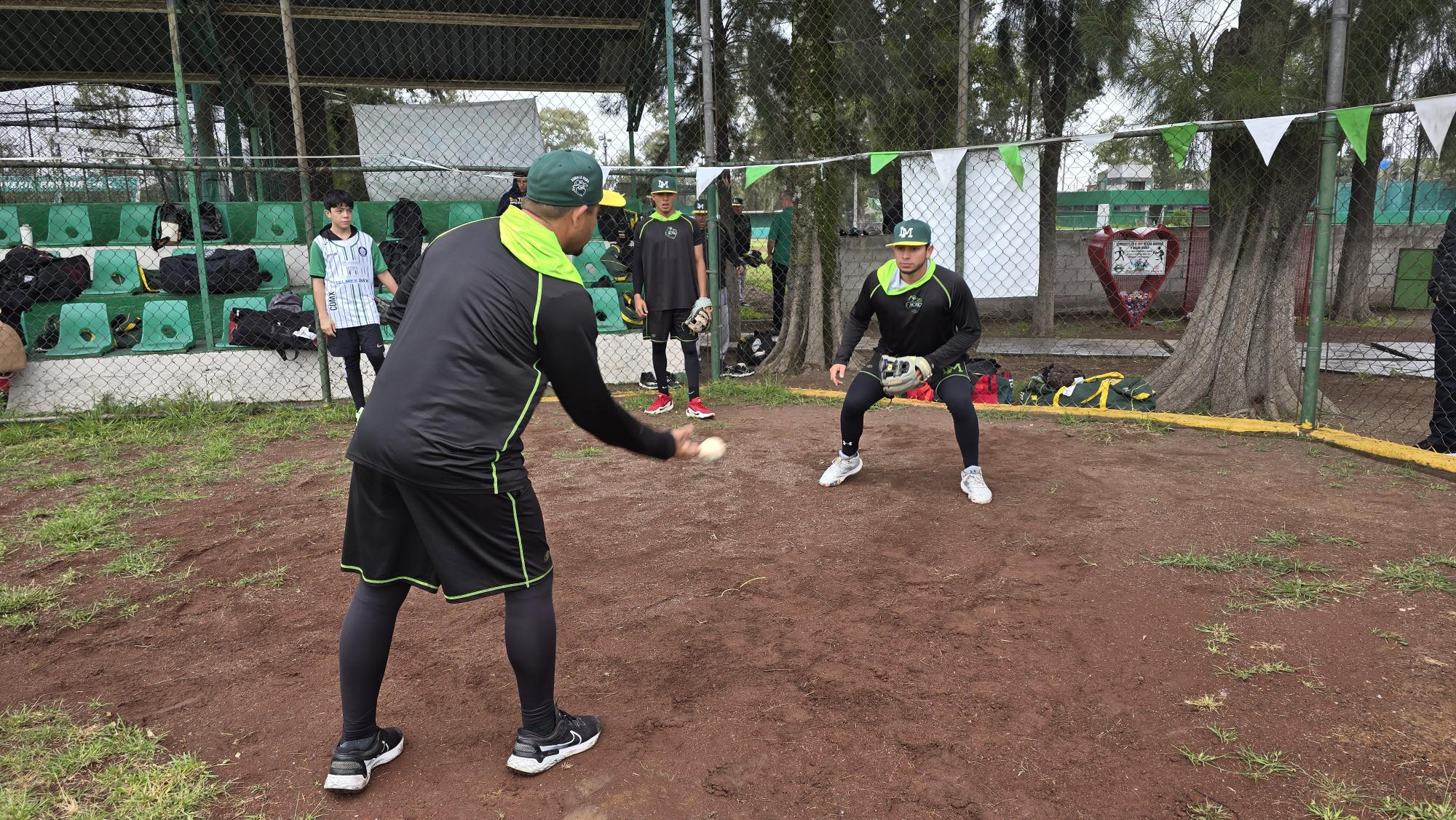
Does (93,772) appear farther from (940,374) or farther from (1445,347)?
(1445,347)

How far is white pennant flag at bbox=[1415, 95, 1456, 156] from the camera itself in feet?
17.6

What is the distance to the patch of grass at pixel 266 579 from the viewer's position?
4.18 m

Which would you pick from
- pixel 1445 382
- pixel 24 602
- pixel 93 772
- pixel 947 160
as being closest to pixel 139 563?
pixel 24 602

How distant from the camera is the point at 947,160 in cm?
732

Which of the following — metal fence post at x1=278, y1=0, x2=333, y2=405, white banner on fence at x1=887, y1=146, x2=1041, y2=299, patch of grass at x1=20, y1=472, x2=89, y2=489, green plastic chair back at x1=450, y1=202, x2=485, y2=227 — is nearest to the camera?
patch of grass at x1=20, y1=472, x2=89, y2=489

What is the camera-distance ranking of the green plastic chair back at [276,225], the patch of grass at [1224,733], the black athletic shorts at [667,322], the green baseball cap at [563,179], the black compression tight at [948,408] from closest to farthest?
the green baseball cap at [563,179] → the patch of grass at [1224,733] → the black compression tight at [948,408] → the black athletic shorts at [667,322] → the green plastic chair back at [276,225]

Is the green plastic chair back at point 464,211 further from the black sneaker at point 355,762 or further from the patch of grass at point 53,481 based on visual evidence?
the black sneaker at point 355,762

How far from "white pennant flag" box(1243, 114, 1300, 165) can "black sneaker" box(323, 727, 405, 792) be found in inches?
250

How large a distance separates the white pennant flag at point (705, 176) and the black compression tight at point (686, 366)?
4.64 ft

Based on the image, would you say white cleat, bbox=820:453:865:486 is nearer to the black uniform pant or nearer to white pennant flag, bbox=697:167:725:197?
white pennant flag, bbox=697:167:725:197

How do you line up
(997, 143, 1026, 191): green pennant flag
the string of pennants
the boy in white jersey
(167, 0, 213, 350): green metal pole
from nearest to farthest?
the string of pennants
(997, 143, 1026, 191): green pennant flag
the boy in white jersey
(167, 0, 213, 350): green metal pole

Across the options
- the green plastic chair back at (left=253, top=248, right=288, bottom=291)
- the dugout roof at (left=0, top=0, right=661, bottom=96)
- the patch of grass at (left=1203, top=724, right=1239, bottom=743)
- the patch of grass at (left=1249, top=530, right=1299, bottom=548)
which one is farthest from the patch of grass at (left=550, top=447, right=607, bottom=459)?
the dugout roof at (left=0, top=0, right=661, bottom=96)

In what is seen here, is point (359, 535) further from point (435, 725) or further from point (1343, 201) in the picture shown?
point (1343, 201)

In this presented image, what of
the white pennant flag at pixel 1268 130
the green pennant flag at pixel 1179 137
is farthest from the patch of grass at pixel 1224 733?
the green pennant flag at pixel 1179 137
